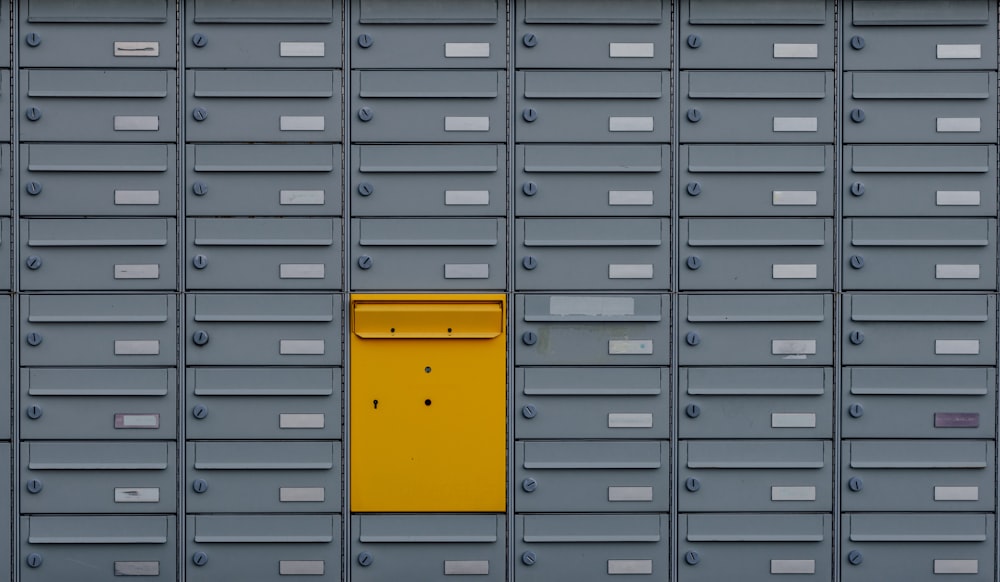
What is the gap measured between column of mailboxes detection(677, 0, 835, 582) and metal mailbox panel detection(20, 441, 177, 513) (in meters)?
2.37

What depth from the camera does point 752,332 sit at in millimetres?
4348

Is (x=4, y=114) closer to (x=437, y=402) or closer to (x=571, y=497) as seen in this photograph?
(x=437, y=402)

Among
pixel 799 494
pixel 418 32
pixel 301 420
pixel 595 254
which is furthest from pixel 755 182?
pixel 301 420

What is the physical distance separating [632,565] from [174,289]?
8.05 feet

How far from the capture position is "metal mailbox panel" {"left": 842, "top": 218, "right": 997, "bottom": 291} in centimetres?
432

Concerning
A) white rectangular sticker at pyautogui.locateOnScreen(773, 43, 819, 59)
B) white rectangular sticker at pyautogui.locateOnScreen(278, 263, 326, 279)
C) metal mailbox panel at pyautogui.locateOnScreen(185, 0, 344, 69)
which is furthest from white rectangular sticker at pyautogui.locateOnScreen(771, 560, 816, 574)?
metal mailbox panel at pyautogui.locateOnScreen(185, 0, 344, 69)

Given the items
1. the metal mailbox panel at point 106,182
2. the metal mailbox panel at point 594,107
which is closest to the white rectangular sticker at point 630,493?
the metal mailbox panel at point 594,107

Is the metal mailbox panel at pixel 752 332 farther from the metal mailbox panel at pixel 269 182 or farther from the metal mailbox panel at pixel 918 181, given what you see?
the metal mailbox panel at pixel 269 182

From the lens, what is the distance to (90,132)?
427 cm

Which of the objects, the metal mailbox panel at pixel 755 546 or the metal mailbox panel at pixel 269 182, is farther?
the metal mailbox panel at pixel 755 546

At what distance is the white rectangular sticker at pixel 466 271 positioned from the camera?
170 inches

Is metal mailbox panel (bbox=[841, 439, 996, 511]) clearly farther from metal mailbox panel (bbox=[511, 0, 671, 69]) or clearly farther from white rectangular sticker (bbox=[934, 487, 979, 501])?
metal mailbox panel (bbox=[511, 0, 671, 69])

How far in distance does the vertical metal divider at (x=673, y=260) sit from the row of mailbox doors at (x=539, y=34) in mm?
35

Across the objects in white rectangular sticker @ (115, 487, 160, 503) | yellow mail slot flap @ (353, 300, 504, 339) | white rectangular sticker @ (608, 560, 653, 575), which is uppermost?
yellow mail slot flap @ (353, 300, 504, 339)
